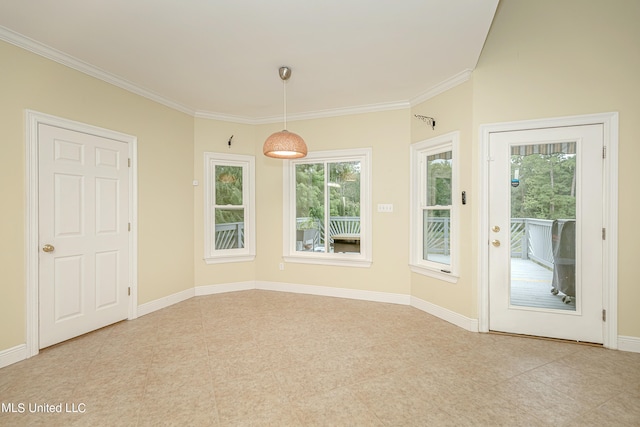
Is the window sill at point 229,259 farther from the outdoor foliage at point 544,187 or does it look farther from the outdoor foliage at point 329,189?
the outdoor foliage at point 544,187

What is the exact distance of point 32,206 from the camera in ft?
9.37

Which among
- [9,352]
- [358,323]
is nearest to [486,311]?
[358,323]

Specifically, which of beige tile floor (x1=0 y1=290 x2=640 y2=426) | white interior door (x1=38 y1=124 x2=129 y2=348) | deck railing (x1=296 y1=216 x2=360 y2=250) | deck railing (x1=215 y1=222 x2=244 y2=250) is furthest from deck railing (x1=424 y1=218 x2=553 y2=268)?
white interior door (x1=38 y1=124 x2=129 y2=348)

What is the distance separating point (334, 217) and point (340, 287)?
1090mm

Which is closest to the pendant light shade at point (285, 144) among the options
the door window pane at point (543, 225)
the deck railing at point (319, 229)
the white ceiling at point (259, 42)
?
the white ceiling at point (259, 42)

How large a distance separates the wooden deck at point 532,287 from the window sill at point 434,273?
0.59 metres

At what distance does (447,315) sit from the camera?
12.4 ft

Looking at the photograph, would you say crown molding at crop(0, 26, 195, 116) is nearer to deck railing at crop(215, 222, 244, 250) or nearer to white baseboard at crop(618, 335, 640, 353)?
deck railing at crop(215, 222, 244, 250)

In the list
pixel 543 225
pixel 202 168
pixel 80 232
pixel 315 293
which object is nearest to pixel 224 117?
pixel 202 168

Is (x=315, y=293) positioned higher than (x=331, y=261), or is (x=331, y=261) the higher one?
(x=331, y=261)

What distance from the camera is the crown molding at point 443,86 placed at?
349 cm

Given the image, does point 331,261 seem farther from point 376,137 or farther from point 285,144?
point 285,144

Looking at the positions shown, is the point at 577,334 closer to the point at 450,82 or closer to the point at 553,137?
the point at 553,137

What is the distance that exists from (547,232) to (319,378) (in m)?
2.74
